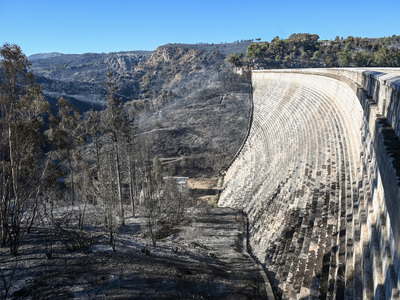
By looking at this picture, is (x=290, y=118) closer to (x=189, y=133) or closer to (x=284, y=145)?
(x=284, y=145)

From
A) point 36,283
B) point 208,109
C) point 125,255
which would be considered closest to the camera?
point 36,283

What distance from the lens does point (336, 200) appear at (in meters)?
8.31

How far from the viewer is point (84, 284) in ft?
21.0

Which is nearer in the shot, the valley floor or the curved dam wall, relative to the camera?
the curved dam wall

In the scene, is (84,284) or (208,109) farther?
(208,109)

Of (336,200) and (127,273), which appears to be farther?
(336,200)

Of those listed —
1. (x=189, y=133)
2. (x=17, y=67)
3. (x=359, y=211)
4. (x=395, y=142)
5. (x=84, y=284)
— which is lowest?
(x=189, y=133)

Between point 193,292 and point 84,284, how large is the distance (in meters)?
2.32

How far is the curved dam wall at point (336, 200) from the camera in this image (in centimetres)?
477

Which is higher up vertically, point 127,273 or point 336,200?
point 336,200

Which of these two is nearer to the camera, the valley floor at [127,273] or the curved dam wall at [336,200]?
the curved dam wall at [336,200]

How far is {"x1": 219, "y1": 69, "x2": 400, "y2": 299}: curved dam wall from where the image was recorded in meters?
4.77

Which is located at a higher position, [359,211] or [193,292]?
[359,211]

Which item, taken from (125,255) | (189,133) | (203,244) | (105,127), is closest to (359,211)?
(125,255)
